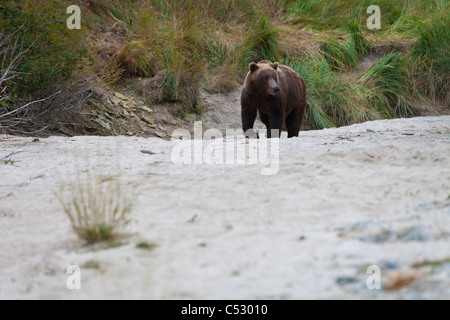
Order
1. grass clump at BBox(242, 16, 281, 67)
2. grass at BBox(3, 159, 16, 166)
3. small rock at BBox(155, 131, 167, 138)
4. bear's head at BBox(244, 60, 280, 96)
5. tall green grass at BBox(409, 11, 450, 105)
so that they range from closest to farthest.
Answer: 1. grass at BBox(3, 159, 16, 166)
2. bear's head at BBox(244, 60, 280, 96)
3. small rock at BBox(155, 131, 167, 138)
4. grass clump at BBox(242, 16, 281, 67)
5. tall green grass at BBox(409, 11, 450, 105)

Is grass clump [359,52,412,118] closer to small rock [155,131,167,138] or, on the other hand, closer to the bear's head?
small rock [155,131,167,138]

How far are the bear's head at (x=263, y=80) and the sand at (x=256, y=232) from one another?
8.09 ft

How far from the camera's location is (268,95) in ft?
23.0

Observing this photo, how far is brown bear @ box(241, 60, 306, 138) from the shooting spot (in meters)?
6.98

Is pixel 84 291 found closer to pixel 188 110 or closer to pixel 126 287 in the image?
pixel 126 287

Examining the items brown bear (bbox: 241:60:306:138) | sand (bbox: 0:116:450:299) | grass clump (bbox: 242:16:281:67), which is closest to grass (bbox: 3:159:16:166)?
sand (bbox: 0:116:450:299)

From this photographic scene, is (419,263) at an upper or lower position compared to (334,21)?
lower

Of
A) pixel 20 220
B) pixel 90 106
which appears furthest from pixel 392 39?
pixel 20 220

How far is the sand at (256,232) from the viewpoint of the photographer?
2.17 m

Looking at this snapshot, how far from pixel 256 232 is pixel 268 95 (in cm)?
446

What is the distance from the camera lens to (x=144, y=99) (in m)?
9.70

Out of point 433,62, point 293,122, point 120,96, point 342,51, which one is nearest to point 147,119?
point 120,96

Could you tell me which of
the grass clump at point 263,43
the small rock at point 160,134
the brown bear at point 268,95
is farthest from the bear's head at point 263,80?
the grass clump at point 263,43
